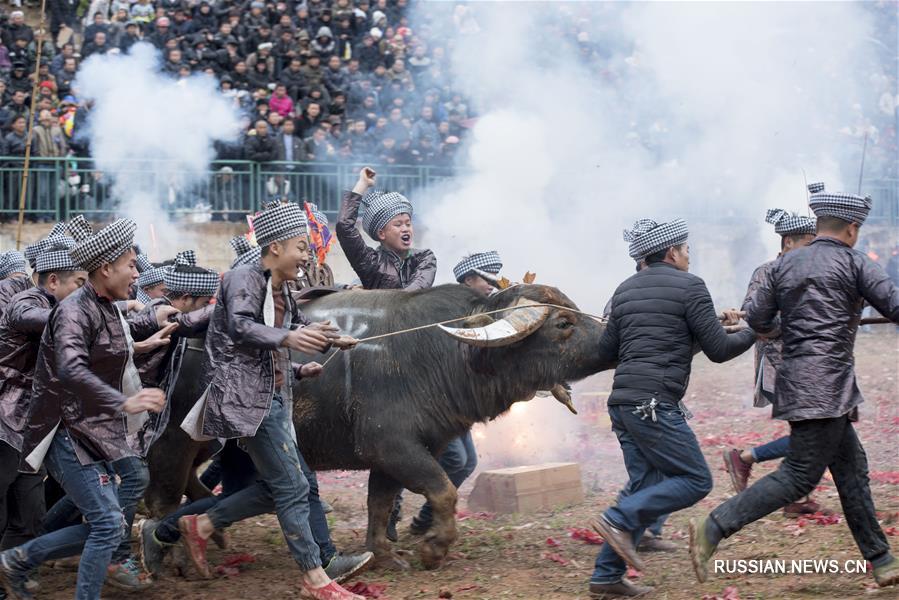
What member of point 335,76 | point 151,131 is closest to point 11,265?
point 151,131

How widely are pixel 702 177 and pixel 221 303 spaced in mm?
14333

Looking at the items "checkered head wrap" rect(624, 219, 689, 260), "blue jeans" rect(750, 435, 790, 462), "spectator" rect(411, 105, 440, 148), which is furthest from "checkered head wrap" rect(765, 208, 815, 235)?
"spectator" rect(411, 105, 440, 148)

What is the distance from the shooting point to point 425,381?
6574 mm

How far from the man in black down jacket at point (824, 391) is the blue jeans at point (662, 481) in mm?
182

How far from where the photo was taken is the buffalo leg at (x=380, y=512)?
667 centimetres

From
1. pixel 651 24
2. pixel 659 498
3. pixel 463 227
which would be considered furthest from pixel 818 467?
pixel 651 24

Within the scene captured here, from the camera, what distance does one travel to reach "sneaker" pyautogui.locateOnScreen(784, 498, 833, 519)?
7301 millimetres

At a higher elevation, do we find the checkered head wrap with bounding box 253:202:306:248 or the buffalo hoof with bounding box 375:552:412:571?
the checkered head wrap with bounding box 253:202:306:248

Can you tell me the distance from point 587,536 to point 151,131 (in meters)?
10.8

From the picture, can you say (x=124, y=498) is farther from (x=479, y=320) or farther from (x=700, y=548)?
(x=700, y=548)

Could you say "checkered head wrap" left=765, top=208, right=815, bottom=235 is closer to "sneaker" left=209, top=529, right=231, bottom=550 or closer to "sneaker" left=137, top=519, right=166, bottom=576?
"sneaker" left=209, top=529, right=231, bottom=550

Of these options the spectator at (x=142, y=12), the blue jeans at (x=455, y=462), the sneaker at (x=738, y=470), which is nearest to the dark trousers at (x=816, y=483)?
the sneaker at (x=738, y=470)

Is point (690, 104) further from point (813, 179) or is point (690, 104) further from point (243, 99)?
point (243, 99)

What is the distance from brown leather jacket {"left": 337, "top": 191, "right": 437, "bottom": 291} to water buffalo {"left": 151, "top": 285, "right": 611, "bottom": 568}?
27.8 inches
